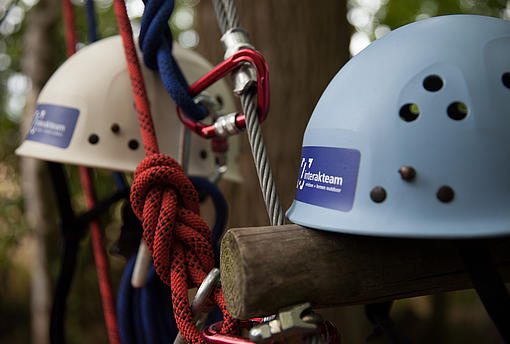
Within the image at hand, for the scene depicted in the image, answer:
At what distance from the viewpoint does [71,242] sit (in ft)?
4.86

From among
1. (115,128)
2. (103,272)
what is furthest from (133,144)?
(103,272)

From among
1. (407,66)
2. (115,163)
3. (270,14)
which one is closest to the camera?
(407,66)

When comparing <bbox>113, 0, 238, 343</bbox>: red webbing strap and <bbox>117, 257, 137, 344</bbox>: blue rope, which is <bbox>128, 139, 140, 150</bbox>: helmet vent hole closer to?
<bbox>117, 257, 137, 344</bbox>: blue rope

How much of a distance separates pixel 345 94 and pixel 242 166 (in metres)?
1.19

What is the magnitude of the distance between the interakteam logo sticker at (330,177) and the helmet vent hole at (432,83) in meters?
0.15

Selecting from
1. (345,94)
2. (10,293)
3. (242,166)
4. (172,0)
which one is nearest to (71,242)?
(242,166)

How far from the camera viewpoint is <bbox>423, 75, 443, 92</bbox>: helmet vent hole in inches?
27.7

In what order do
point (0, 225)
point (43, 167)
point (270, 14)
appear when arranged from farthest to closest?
1. point (0, 225)
2. point (43, 167)
3. point (270, 14)

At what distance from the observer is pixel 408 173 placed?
655mm

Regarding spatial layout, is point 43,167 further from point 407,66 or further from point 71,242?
point 407,66

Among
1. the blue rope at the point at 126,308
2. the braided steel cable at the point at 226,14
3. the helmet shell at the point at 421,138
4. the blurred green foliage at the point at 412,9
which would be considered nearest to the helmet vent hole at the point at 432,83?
the helmet shell at the point at 421,138

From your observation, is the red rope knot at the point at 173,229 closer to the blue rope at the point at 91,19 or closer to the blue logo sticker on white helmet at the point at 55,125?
the blue logo sticker on white helmet at the point at 55,125

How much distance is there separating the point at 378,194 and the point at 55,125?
1010 mm

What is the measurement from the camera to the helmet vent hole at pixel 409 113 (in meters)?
0.70
